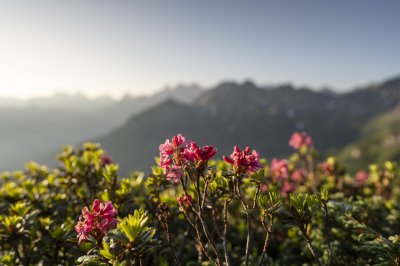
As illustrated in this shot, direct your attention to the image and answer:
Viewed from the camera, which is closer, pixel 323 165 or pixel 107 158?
pixel 107 158

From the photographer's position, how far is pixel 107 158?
9.17 meters

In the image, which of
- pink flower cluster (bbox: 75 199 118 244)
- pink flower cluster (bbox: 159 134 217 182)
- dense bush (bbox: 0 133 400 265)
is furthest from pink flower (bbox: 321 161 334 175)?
pink flower cluster (bbox: 75 199 118 244)

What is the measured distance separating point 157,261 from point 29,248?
9.49ft

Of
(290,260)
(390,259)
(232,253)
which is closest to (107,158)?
(232,253)

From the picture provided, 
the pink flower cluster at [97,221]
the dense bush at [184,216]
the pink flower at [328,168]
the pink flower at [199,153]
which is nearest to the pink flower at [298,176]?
the pink flower at [328,168]

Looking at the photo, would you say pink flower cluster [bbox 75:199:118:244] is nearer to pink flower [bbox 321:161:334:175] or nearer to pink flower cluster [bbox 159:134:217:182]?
pink flower cluster [bbox 159:134:217:182]

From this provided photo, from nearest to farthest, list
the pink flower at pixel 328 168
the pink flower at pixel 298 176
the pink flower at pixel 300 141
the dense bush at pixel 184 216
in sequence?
the dense bush at pixel 184 216
the pink flower at pixel 328 168
the pink flower at pixel 300 141
the pink flower at pixel 298 176

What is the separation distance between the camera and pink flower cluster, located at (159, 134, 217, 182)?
14.9ft

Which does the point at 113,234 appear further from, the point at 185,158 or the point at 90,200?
the point at 90,200

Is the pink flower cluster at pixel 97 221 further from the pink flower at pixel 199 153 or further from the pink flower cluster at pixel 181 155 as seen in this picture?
the pink flower at pixel 199 153

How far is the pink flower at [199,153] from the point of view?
4531 millimetres

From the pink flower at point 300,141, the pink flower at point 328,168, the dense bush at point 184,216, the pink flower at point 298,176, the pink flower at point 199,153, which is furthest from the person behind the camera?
the pink flower at point 298,176

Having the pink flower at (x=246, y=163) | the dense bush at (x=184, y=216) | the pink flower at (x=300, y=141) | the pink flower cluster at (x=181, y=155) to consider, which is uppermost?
the pink flower at (x=300, y=141)

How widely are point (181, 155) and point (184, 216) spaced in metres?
4.25
